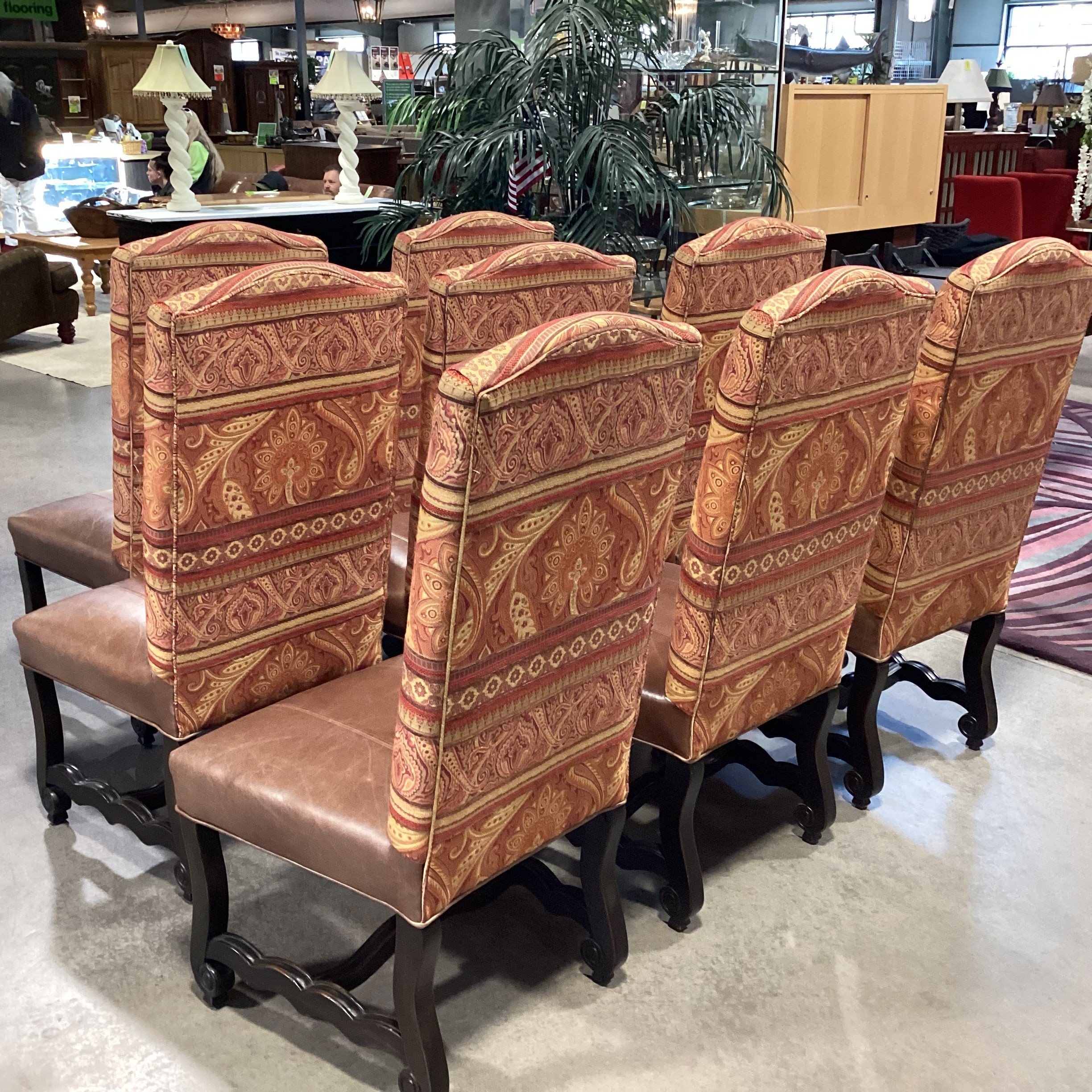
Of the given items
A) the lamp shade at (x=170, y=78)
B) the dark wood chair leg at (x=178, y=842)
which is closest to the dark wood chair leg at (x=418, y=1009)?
the dark wood chair leg at (x=178, y=842)

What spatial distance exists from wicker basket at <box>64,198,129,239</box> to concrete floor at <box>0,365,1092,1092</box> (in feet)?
19.9

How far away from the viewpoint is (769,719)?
210 centimetres

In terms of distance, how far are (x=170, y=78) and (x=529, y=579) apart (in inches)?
209

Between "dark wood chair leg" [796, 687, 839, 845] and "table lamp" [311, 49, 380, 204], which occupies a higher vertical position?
"table lamp" [311, 49, 380, 204]

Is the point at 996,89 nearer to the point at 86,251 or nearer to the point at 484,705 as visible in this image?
Answer: the point at 86,251

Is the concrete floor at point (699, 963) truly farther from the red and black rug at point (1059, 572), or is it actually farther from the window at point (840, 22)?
the window at point (840, 22)

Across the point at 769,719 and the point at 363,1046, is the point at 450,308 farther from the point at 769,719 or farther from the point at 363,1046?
the point at 363,1046

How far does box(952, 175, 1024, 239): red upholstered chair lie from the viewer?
7.44 meters

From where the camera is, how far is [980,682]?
2.71 m

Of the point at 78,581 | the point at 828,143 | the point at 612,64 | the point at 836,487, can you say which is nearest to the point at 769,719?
the point at 836,487

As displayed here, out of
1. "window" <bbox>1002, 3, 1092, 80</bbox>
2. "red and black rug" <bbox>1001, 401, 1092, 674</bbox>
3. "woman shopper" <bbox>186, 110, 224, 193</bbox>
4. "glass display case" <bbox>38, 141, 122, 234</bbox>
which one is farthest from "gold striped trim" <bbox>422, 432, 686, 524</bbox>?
"window" <bbox>1002, 3, 1092, 80</bbox>

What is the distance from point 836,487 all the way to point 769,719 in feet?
1.44

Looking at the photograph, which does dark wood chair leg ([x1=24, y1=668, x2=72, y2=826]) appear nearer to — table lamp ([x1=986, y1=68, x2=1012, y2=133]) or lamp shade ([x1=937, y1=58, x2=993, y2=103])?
lamp shade ([x1=937, y1=58, x2=993, y2=103])

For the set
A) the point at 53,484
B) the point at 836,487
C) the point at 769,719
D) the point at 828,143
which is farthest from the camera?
the point at 828,143
